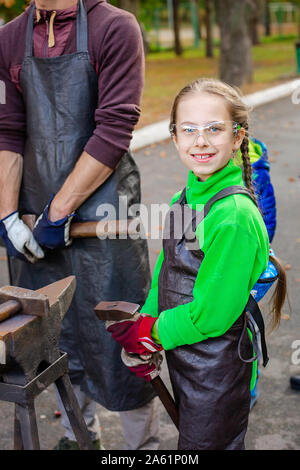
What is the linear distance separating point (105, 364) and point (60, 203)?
2.25 ft

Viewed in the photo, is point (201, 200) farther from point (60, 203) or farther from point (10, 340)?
point (10, 340)

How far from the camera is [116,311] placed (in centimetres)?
199

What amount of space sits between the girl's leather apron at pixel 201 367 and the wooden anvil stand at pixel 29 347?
351mm

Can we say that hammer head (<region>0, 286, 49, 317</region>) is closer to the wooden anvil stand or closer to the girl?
the wooden anvil stand

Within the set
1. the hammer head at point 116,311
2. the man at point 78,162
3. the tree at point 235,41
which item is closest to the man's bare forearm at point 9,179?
the man at point 78,162

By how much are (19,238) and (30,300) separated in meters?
0.76

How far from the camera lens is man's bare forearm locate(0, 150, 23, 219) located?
2463mm

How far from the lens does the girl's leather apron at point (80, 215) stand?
231 cm

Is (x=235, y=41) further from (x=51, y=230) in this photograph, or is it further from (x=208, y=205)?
(x=208, y=205)

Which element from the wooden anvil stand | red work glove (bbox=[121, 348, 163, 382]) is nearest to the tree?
red work glove (bbox=[121, 348, 163, 382])

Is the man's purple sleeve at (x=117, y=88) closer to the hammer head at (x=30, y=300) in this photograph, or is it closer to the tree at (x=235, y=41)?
the hammer head at (x=30, y=300)

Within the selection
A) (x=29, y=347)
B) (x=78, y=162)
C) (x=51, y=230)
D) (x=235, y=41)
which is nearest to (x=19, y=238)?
(x=51, y=230)
